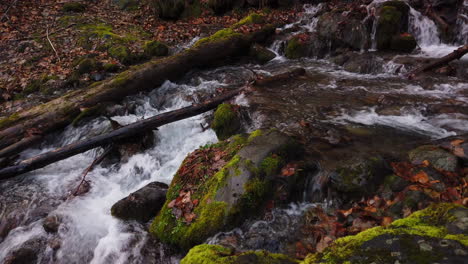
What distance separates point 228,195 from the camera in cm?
428

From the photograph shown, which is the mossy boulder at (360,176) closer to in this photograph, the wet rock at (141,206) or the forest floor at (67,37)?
the wet rock at (141,206)

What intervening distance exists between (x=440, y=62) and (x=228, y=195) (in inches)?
324

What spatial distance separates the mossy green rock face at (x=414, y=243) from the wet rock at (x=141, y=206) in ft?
10.7

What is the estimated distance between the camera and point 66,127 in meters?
7.55

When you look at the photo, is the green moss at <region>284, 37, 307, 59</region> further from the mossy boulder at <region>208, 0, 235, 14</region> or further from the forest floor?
the mossy boulder at <region>208, 0, 235, 14</region>

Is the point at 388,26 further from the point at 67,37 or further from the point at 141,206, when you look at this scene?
the point at 67,37

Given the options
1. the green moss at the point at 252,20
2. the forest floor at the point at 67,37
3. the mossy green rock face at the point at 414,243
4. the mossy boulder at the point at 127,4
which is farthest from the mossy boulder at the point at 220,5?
the mossy green rock face at the point at 414,243

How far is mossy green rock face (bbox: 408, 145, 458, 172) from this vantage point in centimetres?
442

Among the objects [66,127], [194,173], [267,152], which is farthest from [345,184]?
[66,127]

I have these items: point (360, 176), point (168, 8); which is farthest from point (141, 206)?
Result: point (168, 8)

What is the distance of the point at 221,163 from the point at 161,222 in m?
1.31

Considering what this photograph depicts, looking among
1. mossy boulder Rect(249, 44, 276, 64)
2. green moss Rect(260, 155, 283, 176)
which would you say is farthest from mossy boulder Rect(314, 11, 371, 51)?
green moss Rect(260, 155, 283, 176)

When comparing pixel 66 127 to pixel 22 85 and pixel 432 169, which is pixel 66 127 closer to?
pixel 22 85

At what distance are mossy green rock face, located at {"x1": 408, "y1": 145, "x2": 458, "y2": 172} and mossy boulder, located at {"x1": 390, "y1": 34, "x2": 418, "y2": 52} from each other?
6842 mm
